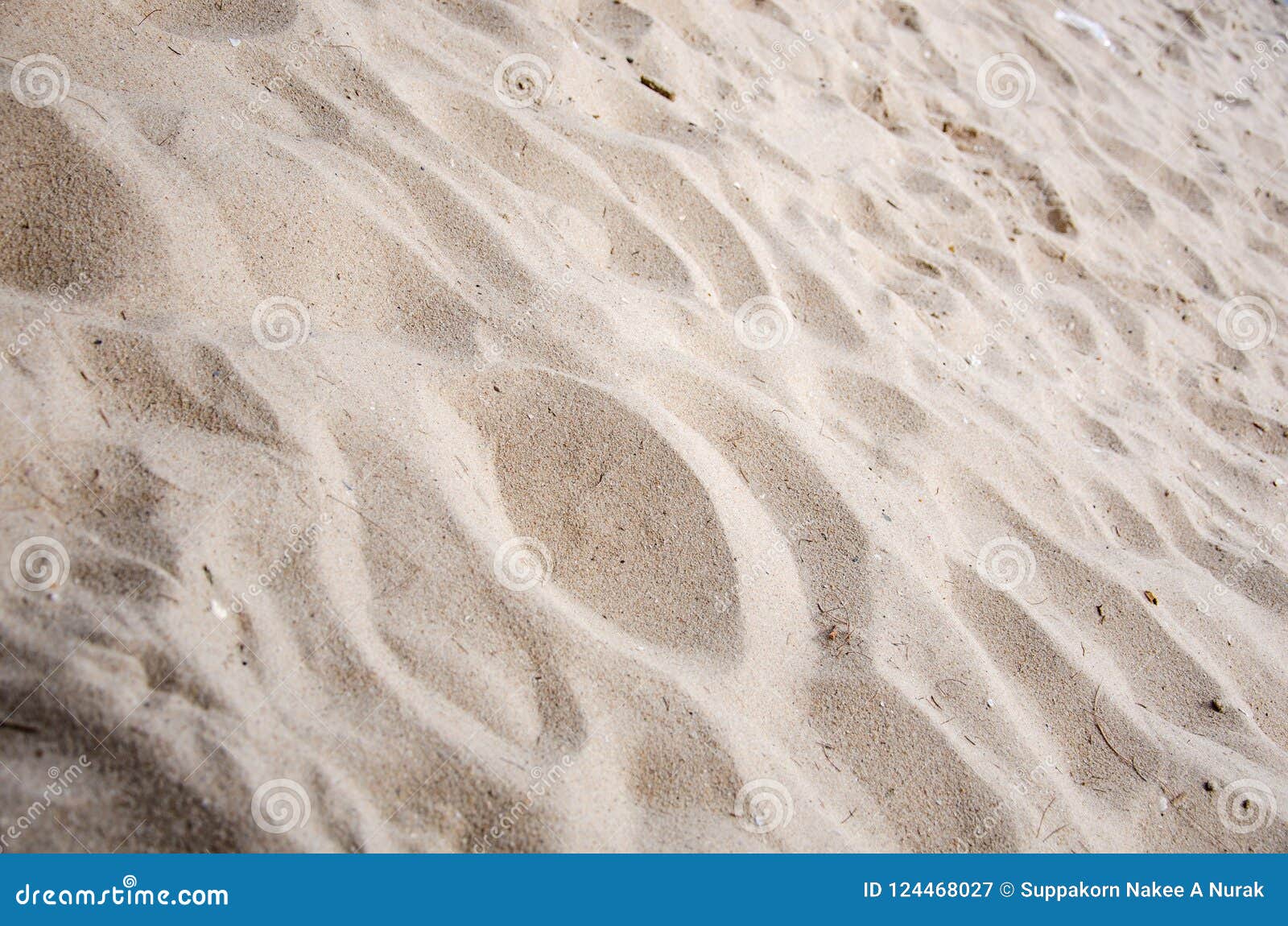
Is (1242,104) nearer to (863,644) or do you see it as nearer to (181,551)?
(863,644)

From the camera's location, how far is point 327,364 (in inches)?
65.2

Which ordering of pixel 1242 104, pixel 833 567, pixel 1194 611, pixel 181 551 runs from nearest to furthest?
pixel 181 551 < pixel 833 567 < pixel 1194 611 < pixel 1242 104

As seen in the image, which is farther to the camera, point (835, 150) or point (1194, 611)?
point (835, 150)

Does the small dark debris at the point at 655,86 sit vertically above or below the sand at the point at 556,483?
above

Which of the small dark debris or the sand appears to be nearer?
the sand

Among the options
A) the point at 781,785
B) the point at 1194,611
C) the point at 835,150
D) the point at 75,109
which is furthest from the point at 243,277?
the point at 1194,611

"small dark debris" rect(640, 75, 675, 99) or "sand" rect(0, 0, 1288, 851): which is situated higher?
"small dark debris" rect(640, 75, 675, 99)

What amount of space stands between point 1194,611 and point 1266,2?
5.39 meters

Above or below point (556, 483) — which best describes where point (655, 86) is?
above

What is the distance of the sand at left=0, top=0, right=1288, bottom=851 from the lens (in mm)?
1336

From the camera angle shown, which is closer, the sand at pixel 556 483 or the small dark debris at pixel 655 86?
the sand at pixel 556 483

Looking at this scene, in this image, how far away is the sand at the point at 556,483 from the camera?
4.38ft

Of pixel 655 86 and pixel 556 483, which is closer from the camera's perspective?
pixel 556 483

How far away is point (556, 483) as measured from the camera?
1.70 m
